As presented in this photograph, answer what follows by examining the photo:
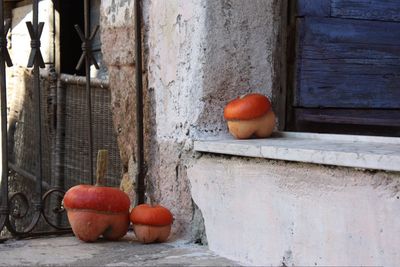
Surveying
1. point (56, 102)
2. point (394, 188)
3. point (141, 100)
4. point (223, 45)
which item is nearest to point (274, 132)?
point (223, 45)

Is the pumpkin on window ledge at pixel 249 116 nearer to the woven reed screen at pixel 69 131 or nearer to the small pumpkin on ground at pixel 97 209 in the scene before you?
the small pumpkin on ground at pixel 97 209

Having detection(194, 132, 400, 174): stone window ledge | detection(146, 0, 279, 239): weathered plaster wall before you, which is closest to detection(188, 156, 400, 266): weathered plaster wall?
detection(194, 132, 400, 174): stone window ledge

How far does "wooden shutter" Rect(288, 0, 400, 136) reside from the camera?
2.96 metres

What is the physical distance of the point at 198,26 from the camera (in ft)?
8.83

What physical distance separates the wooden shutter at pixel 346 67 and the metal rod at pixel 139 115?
619mm

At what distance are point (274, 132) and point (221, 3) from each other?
0.54 metres

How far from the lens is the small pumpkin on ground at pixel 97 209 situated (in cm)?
258

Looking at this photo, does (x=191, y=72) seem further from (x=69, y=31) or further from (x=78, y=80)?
(x=69, y=31)

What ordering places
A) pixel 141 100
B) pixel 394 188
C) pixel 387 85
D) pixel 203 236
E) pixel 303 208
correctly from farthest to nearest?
pixel 387 85, pixel 141 100, pixel 203 236, pixel 303 208, pixel 394 188

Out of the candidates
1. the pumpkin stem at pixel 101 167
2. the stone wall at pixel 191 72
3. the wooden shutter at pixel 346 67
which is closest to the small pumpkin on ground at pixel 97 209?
the pumpkin stem at pixel 101 167

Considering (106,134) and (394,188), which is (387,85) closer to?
(394,188)

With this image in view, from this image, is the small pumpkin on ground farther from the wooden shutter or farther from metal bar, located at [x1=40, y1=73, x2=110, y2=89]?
metal bar, located at [x1=40, y1=73, x2=110, y2=89]

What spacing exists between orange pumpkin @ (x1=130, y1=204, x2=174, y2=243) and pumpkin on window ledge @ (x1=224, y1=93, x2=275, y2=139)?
15.7 inches

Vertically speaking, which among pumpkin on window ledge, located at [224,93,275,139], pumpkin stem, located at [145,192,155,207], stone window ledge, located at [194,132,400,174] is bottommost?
pumpkin stem, located at [145,192,155,207]
